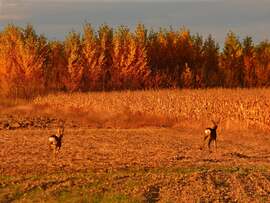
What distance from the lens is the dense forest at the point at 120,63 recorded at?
5766 centimetres

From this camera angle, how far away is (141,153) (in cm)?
2184

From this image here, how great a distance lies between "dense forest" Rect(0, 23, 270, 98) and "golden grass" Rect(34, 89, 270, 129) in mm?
11369

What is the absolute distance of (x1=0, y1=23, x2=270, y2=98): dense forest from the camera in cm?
5766

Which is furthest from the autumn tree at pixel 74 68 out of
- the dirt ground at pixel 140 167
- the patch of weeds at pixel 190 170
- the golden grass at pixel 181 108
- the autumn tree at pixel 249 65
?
the patch of weeds at pixel 190 170

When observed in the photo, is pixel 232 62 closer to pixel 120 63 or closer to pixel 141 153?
pixel 120 63

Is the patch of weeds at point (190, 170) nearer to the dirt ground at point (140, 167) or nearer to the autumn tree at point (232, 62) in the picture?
the dirt ground at point (140, 167)

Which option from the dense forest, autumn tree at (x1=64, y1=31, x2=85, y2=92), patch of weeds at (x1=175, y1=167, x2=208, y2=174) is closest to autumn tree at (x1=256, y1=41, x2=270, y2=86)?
the dense forest

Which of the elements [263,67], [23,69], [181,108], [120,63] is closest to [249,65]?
[263,67]

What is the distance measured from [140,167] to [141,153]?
414 cm

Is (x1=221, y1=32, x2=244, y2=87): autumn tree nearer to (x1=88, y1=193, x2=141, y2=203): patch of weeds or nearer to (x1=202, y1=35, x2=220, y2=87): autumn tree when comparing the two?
(x1=202, y1=35, x2=220, y2=87): autumn tree

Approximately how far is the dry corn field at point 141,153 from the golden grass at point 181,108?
6cm

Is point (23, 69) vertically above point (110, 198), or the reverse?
point (23, 69)

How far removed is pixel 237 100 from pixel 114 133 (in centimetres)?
893

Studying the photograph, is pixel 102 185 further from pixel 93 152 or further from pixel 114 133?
pixel 114 133
